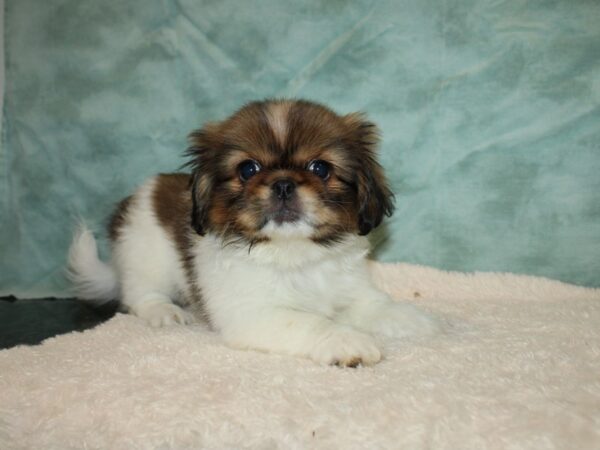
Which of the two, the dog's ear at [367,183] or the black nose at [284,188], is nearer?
the black nose at [284,188]

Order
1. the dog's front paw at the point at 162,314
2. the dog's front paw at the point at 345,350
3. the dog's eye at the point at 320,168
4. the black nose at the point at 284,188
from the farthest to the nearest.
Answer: the dog's front paw at the point at 162,314, the dog's eye at the point at 320,168, the black nose at the point at 284,188, the dog's front paw at the point at 345,350

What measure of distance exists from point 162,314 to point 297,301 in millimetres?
635

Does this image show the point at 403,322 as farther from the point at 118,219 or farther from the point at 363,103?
the point at 118,219

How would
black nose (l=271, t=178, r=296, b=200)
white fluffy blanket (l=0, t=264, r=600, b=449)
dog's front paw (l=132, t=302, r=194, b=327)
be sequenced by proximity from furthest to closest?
dog's front paw (l=132, t=302, r=194, b=327) → black nose (l=271, t=178, r=296, b=200) → white fluffy blanket (l=0, t=264, r=600, b=449)

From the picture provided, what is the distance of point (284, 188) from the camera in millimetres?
1833

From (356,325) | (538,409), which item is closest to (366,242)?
(356,325)

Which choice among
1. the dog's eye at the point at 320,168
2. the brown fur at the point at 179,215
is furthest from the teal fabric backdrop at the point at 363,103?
the dog's eye at the point at 320,168

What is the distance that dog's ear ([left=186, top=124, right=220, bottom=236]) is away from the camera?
2.07 meters

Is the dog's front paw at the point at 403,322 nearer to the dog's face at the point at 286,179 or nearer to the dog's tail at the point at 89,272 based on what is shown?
the dog's face at the point at 286,179

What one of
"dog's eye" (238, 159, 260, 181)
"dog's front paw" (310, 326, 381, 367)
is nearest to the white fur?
"dog's front paw" (310, 326, 381, 367)

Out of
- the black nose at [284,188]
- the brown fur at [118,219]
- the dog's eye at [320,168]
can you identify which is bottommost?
the brown fur at [118,219]

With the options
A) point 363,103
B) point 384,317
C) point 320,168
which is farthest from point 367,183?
point 363,103

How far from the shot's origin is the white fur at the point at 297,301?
5.93 feet

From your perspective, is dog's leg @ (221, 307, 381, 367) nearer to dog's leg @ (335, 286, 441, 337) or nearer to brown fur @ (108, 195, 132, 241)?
dog's leg @ (335, 286, 441, 337)
